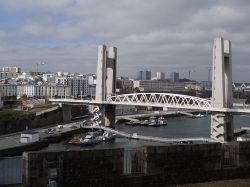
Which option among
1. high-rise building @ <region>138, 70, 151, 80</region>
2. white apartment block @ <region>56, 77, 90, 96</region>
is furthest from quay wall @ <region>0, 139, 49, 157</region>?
high-rise building @ <region>138, 70, 151, 80</region>

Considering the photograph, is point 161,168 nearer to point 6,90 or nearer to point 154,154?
point 154,154

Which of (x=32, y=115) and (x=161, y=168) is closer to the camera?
(x=161, y=168)

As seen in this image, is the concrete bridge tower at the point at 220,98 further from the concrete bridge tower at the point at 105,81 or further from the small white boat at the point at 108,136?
the concrete bridge tower at the point at 105,81

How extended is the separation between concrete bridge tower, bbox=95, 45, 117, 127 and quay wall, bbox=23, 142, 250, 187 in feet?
57.7

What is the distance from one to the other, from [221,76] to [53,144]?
8.37 m

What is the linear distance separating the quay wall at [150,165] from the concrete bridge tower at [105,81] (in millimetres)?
17587

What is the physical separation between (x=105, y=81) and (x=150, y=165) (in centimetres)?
1832

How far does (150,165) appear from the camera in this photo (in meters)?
3.21

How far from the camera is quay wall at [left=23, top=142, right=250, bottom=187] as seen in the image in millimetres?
2919

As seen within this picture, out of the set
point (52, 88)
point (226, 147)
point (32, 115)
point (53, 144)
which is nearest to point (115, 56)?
point (32, 115)

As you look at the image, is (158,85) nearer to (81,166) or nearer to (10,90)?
(10,90)

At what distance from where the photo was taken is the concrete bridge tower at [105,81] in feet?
69.3

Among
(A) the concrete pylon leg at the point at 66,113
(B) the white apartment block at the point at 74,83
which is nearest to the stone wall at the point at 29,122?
(A) the concrete pylon leg at the point at 66,113

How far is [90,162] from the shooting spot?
10.0 ft
